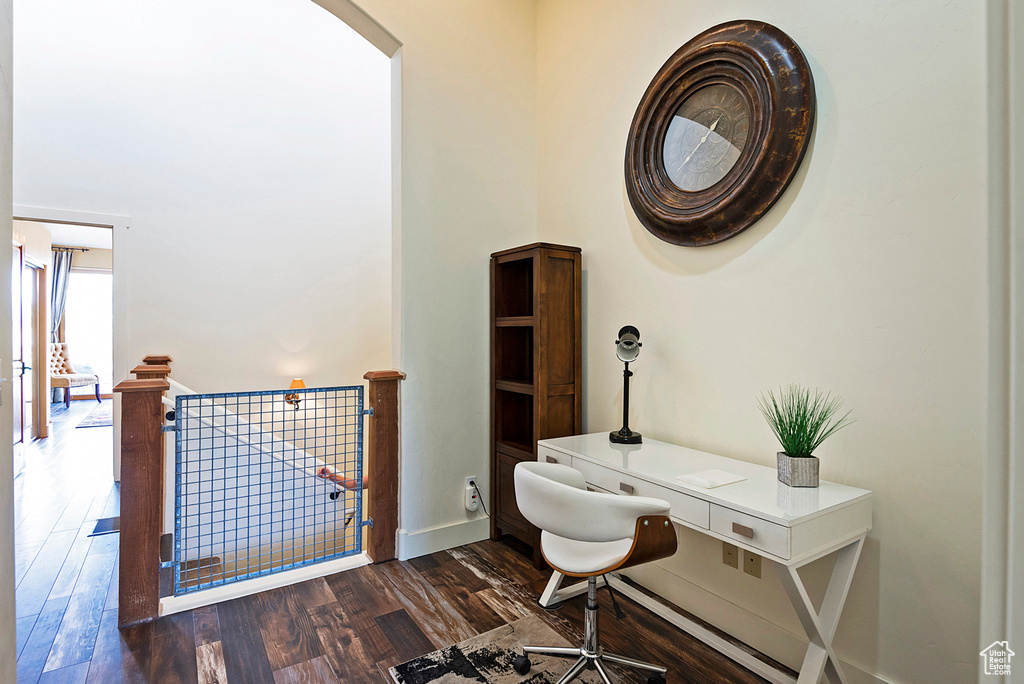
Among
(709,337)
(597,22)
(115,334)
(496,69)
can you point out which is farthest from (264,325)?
(709,337)

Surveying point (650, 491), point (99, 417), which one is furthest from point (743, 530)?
point (99, 417)

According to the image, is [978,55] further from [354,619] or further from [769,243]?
[354,619]

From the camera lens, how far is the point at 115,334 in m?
4.04

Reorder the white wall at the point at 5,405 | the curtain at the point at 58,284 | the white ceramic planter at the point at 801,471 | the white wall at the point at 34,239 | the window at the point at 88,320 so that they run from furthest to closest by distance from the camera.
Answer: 1. the window at the point at 88,320
2. the curtain at the point at 58,284
3. the white wall at the point at 34,239
4. the white ceramic planter at the point at 801,471
5. the white wall at the point at 5,405

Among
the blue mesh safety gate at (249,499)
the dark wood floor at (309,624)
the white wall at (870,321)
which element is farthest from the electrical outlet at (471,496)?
the white wall at (870,321)

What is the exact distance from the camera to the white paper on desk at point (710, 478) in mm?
1670

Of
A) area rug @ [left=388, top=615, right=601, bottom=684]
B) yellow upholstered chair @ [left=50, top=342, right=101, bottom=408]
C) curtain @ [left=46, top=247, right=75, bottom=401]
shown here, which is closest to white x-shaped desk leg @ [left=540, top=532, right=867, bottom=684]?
area rug @ [left=388, top=615, right=601, bottom=684]

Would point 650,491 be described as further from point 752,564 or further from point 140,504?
point 140,504

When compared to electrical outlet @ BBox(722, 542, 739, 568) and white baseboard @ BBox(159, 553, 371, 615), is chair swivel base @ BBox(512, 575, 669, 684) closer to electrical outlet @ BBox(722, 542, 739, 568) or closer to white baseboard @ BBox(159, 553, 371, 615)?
electrical outlet @ BBox(722, 542, 739, 568)

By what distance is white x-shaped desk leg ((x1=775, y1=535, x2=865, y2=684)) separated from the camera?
1.47 metres

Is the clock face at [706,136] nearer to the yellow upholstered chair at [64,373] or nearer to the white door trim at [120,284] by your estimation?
the white door trim at [120,284]

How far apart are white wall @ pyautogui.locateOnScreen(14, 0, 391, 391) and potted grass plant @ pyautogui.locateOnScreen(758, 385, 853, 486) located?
4.31m

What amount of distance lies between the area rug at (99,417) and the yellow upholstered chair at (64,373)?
1.65 feet

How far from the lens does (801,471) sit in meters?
1.63
